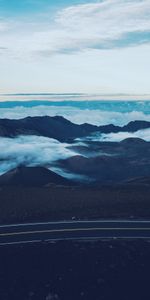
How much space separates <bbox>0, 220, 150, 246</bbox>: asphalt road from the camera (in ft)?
137

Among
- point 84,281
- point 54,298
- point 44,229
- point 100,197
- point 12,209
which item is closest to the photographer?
point 54,298

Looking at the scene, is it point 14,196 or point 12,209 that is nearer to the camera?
point 12,209

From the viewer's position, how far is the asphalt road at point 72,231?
137 ft

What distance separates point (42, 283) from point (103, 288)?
14.6 ft

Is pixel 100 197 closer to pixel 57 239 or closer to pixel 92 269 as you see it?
pixel 57 239

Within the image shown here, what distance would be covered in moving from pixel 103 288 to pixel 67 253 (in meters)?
5.69

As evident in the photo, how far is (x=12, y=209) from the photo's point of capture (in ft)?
177

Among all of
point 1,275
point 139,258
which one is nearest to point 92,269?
point 139,258

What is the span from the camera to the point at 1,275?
117 feet

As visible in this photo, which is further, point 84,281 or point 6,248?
point 6,248

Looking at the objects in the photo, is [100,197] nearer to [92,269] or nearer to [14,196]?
[14,196]

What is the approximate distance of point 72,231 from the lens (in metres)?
43.7

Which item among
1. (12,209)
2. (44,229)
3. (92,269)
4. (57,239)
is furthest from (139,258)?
(12,209)

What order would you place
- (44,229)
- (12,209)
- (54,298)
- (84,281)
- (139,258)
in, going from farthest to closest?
1. (12,209)
2. (44,229)
3. (139,258)
4. (84,281)
5. (54,298)
